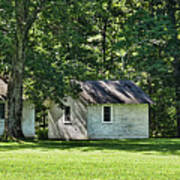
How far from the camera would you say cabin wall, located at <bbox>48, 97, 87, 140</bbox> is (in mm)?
36469

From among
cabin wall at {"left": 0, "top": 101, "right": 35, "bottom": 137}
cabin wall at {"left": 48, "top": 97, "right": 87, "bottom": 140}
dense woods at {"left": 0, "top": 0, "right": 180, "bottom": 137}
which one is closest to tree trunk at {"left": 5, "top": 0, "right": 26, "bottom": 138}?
dense woods at {"left": 0, "top": 0, "right": 180, "bottom": 137}

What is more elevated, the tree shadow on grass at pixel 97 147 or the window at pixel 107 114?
the window at pixel 107 114

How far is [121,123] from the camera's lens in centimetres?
3694

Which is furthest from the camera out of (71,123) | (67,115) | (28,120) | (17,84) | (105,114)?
(28,120)

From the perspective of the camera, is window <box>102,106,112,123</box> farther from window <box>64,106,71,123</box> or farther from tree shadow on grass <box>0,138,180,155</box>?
tree shadow on grass <box>0,138,180,155</box>

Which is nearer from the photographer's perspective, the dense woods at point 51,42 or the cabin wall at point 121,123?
the dense woods at point 51,42

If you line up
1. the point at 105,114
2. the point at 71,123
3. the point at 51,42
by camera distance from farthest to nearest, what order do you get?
the point at 71,123, the point at 105,114, the point at 51,42

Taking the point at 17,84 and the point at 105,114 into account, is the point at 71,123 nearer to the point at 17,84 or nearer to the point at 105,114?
Result: the point at 105,114

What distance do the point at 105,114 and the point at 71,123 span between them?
8.60 feet

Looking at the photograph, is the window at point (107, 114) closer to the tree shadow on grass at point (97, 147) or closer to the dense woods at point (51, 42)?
the dense woods at point (51, 42)

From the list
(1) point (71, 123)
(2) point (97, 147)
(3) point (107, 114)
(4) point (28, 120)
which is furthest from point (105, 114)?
(2) point (97, 147)

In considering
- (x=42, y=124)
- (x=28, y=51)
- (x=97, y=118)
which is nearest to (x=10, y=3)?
(x=28, y=51)

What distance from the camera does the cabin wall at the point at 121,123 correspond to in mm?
36406

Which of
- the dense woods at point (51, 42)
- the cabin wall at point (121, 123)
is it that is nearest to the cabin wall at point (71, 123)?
the cabin wall at point (121, 123)
